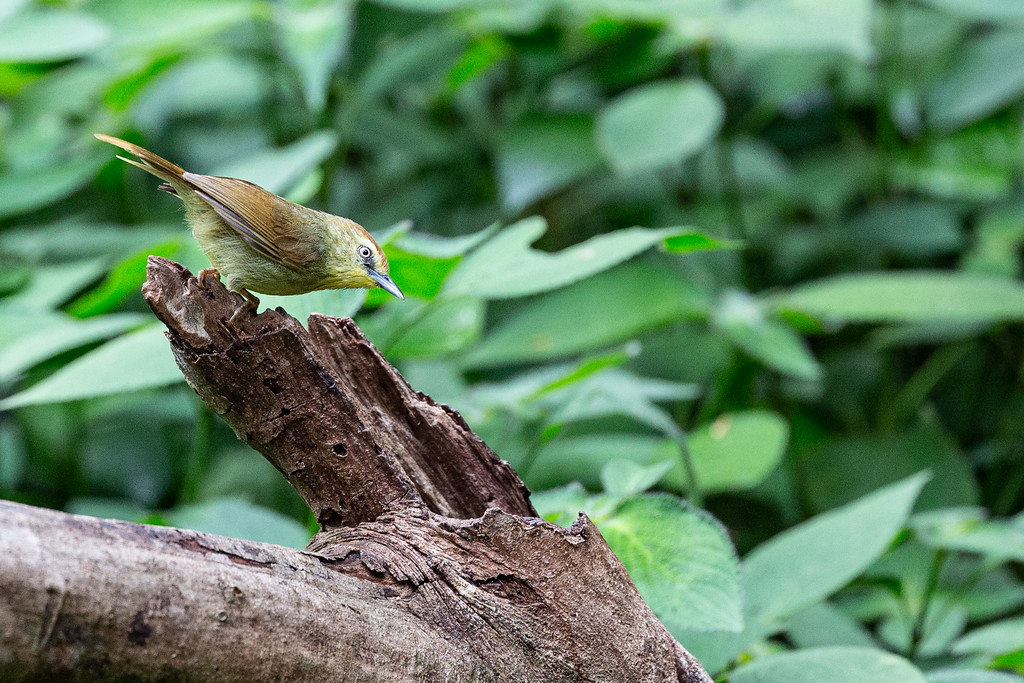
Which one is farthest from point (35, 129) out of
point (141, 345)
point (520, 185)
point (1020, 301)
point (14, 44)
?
point (1020, 301)

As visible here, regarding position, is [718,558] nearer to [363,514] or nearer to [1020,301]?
[363,514]

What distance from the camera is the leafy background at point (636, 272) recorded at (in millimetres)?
1480

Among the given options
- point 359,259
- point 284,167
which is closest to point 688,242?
point 359,259

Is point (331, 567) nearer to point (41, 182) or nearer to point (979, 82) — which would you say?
point (41, 182)

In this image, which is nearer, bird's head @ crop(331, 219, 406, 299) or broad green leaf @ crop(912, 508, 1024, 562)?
bird's head @ crop(331, 219, 406, 299)

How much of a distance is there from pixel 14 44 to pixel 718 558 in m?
2.07

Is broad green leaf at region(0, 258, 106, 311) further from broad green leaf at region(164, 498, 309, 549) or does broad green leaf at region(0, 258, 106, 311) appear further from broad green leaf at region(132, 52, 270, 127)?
broad green leaf at region(132, 52, 270, 127)

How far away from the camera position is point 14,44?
7.48ft

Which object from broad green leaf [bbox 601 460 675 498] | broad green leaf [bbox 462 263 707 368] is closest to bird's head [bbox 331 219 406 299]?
broad green leaf [bbox 601 460 675 498]

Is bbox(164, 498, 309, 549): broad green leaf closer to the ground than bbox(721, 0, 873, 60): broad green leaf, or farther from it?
closer to the ground

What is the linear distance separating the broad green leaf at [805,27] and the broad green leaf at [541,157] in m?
0.52

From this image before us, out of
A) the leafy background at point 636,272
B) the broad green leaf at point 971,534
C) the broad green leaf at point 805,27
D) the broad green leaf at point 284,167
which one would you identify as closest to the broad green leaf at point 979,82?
the leafy background at point 636,272

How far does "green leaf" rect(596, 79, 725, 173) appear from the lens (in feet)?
8.21

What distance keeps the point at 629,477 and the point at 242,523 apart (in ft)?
2.25
